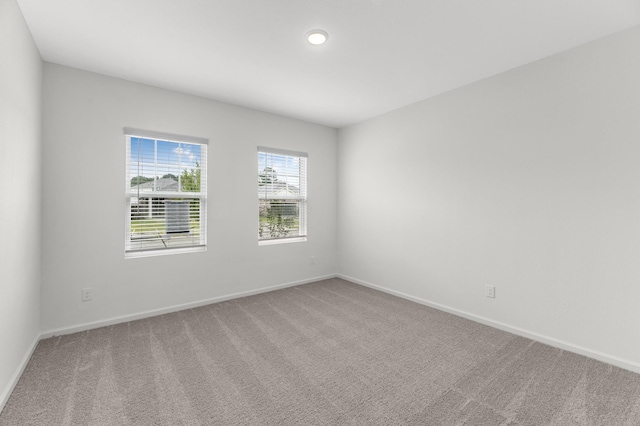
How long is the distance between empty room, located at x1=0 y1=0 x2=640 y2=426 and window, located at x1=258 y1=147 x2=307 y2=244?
67 mm

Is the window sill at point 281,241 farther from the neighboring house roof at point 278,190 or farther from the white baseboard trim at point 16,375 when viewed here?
the white baseboard trim at point 16,375

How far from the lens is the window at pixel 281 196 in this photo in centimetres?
415

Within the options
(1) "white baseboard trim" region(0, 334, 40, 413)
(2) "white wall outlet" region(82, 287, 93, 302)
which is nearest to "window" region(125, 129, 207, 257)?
(2) "white wall outlet" region(82, 287, 93, 302)

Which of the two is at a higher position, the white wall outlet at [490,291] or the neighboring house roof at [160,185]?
the neighboring house roof at [160,185]

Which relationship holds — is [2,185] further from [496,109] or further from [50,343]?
[496,109]

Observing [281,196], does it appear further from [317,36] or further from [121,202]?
[317,36]

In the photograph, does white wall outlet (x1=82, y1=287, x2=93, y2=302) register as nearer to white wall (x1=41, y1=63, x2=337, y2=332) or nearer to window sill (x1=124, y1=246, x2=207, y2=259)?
white wall (x1=41, y1=63, x2=337, y2=332)

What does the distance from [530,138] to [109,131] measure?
4171 millimetres

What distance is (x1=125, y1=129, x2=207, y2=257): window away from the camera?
316 centimetres

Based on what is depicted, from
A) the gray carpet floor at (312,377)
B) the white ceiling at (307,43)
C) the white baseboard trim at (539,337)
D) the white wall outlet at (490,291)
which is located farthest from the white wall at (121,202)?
the white wall outlet at (490,291)

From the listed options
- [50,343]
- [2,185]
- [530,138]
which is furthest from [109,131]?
[530,138]

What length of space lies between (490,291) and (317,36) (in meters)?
2.94

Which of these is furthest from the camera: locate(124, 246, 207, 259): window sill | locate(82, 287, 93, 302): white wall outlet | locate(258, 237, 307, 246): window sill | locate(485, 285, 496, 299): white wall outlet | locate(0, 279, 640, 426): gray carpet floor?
locate(258, 237, 307, 246): window sill

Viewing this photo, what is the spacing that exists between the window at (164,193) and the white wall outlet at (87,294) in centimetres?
47
